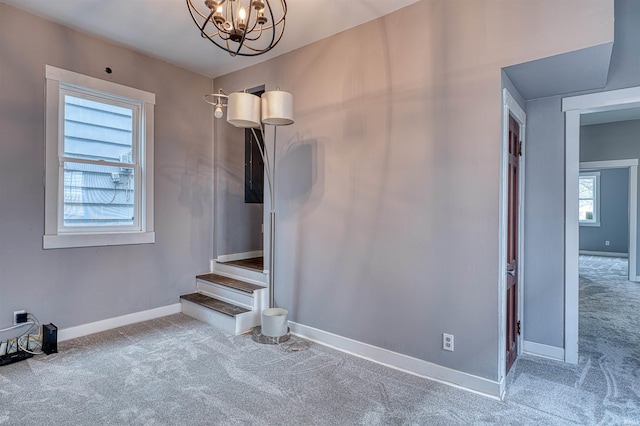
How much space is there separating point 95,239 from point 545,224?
4157mm

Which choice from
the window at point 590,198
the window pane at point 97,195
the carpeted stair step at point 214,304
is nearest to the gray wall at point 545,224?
the carpeted stair step at point 214,304

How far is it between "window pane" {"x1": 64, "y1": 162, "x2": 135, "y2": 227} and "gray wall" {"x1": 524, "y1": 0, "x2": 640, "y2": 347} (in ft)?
12.9

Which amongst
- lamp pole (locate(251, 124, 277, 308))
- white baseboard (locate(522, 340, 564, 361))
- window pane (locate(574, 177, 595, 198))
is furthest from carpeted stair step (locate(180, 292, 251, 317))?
window pane (locate(574, 177, 595, 198))

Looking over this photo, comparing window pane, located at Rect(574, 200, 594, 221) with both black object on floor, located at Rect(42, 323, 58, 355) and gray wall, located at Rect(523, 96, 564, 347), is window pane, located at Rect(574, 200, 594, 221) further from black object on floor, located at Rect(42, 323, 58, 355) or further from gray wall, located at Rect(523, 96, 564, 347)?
black object on floor, located at Rect(42, 323, 58, 355)

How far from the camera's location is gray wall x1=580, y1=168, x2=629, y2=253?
8898 millimetres

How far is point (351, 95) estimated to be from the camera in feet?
9.84

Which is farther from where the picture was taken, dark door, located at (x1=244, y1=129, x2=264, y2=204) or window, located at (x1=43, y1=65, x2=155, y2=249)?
dark door, located at (x1=244, y1=129, x2=264, y2=204)

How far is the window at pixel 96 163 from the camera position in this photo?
A: 308cm

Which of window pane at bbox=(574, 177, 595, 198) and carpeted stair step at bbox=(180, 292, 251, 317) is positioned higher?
window pane at bbox=(574, 177, 595, 198)

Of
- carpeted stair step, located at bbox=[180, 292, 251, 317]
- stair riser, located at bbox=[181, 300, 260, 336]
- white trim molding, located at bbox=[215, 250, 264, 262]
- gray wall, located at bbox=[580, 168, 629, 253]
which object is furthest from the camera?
gray wall, located at bbox=[580, 168, 629, 253]

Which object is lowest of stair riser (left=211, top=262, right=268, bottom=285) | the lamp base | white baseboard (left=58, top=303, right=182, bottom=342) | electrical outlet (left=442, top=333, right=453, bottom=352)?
the lamp base

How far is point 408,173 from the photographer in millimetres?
2658

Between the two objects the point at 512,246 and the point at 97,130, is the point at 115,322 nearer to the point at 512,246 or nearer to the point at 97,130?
the point at 97,130

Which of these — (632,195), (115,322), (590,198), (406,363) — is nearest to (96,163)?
(115,322)
